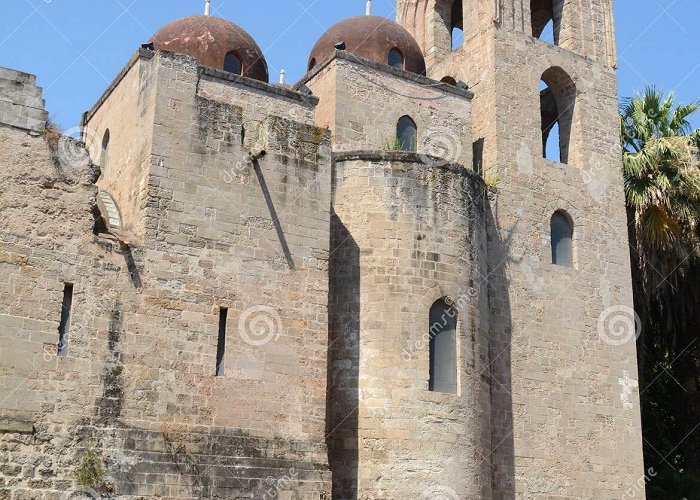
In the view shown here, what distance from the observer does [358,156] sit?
563 inches

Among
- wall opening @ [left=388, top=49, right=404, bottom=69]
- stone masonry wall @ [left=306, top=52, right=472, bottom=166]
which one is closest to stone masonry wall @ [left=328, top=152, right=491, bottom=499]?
stone masonry wall @ [left=306, top=52, right=472, bottom=166]

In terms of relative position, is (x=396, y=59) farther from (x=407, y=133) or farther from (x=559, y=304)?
(x=559, y=304)

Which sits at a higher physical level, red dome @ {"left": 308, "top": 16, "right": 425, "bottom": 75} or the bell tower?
red dome @ {"left": 308, "top": 16, "right": 425, "bottom": 75}

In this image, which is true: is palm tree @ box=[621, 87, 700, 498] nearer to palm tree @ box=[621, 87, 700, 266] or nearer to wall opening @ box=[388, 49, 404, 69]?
palm tree @ box=[621, 87, 700, 266]

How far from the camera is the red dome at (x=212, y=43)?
55.0 ft

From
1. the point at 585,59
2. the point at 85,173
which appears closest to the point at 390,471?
the point at 85,173

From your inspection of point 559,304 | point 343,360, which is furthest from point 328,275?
point 559,304

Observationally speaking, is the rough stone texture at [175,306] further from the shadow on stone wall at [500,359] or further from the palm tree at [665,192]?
the palm tree at [665,192]

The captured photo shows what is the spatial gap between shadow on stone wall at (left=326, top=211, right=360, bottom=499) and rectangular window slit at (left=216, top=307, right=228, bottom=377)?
2275mm

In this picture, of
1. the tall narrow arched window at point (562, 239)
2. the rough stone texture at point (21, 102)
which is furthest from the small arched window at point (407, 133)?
the rough stone texture at point (21, 102)

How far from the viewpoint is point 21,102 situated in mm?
11039

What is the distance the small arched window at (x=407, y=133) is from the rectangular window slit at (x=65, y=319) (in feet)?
25.8

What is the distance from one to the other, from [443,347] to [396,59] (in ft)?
22.6

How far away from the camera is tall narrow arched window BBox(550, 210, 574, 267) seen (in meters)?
17.2
